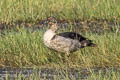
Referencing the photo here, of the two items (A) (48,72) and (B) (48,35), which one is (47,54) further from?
(A) (48,72)

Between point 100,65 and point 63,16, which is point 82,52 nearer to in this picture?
point 100,65

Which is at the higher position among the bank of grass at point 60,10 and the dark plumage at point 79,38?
the bank of grass at point 60,10

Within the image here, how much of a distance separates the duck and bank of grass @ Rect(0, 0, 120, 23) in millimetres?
4465

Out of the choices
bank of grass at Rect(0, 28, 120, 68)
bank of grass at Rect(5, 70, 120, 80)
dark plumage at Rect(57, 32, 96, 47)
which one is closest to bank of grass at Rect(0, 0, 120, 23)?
bank of grass at Rect(0, 28, 120, 68)

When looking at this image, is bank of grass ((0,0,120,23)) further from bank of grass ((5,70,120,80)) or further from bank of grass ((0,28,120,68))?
bank of grass ((5,70,120,80))

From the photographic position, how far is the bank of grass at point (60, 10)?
14414 mm

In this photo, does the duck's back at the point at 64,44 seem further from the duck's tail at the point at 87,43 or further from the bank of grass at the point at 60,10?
the bank of grass at the point at 60,10

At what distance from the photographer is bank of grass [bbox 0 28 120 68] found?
909 cm

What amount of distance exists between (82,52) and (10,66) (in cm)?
154

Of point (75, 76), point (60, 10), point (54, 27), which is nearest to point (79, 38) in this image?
point (54, 27)

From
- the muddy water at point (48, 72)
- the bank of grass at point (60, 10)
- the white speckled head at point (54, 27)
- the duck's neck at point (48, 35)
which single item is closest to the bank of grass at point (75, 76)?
the muddy water at point (48, 72)

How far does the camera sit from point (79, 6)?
49.2 ft

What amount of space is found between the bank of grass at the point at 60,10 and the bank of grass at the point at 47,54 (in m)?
4.28

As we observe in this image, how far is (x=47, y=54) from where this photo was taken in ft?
31.8
